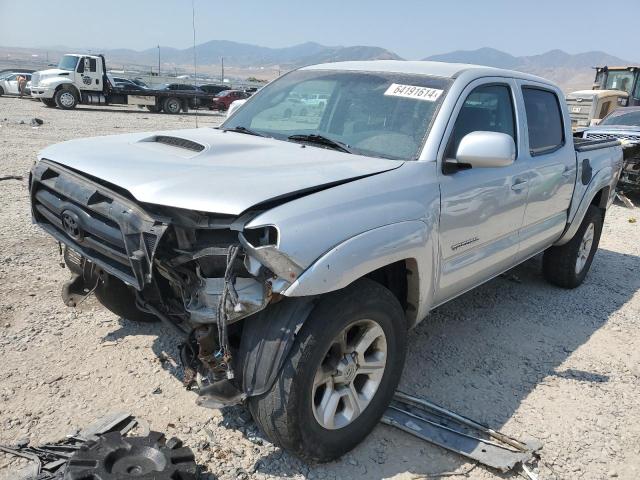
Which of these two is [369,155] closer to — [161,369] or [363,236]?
[363,236]

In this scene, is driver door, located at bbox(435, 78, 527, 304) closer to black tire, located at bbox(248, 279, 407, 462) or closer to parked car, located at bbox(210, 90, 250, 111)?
black tire, located at bbox(248, 279, 407, 462)

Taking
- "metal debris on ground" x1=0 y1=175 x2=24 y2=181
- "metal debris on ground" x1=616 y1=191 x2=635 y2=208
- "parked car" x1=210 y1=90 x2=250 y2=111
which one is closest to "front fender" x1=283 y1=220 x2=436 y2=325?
"metal debris on ground" x1=0 y1=175 x2=24 y2=181

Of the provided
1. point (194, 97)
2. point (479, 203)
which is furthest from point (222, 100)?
point (479, 203)

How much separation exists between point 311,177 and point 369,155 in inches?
26.4

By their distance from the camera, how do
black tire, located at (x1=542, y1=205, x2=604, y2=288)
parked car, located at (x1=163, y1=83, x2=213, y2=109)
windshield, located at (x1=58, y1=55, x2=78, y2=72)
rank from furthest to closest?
parked car, located at (x1=163, y1=83, x2=213, y2=109), windshield, located at (x1=58, y1=55, x2=78, y2=72), black tire, located at (x1=542, y1=205, x2=604, y2=288)

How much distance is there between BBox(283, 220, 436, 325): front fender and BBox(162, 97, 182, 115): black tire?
1039 inches

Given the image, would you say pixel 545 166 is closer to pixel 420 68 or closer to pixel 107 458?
pixel 420 68

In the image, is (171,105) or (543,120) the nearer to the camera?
(543,120)

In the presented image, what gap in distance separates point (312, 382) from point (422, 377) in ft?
4.45

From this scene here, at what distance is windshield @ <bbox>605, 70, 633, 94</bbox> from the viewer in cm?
1961

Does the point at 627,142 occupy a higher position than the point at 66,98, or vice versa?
the point at 66,98

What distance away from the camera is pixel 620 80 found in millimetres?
20000

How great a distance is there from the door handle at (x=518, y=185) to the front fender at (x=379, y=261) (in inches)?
41.5

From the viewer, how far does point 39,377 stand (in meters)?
3.28
